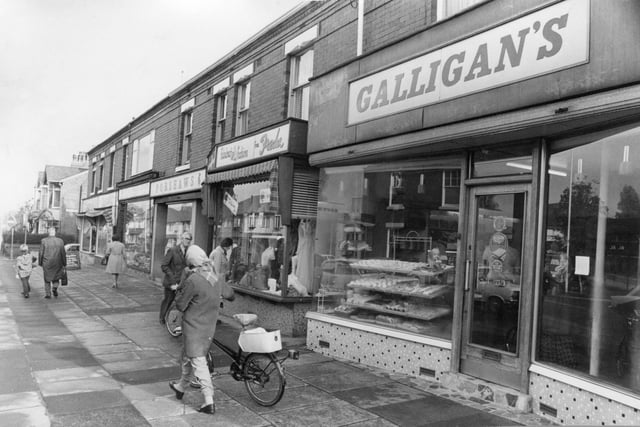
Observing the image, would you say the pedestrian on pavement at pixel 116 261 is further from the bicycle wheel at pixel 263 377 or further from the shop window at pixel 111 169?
the bicycle wheel at pixel 263 377

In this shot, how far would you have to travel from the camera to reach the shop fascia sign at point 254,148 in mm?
8383

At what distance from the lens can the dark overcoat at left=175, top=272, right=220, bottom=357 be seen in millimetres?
4871

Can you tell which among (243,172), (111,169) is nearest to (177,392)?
(243,172)

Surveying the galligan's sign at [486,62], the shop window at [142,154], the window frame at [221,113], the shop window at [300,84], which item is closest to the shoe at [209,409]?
the galligan's sign at [486,62]

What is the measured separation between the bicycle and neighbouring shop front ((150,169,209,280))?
7071 millimetres

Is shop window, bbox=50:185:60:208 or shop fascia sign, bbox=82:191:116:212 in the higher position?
shop window, bbox=50:185:60:208

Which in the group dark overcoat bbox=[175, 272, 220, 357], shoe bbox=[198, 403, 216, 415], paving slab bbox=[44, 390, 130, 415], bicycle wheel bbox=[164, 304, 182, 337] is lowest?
paving slab bbox=[44, 390, 130, 415]

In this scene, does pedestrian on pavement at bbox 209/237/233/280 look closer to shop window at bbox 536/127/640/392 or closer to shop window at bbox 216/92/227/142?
shop window at bbox 216/92/227/142

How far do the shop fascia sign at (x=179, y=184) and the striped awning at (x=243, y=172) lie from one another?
192cm

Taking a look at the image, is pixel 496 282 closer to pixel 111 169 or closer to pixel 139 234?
pixel 139 234

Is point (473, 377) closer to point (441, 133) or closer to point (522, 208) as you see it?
point (522, 208)

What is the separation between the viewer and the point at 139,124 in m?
19.1

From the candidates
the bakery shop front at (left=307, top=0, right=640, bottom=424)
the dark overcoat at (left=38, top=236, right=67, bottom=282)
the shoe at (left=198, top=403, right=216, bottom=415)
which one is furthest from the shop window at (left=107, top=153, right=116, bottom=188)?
the shoe at (left=198, top=403, right=216, bottom=415)

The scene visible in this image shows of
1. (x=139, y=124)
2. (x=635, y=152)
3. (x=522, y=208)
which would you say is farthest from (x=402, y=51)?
(x=139, y=124)
